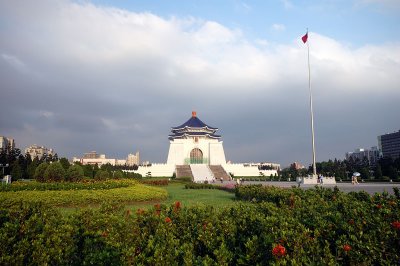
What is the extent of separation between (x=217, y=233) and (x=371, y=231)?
1738mm

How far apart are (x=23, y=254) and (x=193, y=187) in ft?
67.3

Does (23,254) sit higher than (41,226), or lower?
lower

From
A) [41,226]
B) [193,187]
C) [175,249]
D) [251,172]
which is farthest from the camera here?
[251,172]

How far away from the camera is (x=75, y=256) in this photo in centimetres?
381

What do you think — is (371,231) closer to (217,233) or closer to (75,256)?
(217,233)

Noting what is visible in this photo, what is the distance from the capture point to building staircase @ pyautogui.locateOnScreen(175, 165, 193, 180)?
4536 cm

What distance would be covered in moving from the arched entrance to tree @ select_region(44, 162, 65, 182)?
127 feet

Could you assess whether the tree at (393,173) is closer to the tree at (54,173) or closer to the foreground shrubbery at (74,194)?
the foreground shrubbery at (74,194)

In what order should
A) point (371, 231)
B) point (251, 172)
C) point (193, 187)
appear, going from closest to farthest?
point (371, 231)
point (193, 187)
point (251, 172)

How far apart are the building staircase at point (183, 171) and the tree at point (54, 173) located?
27.8 metres

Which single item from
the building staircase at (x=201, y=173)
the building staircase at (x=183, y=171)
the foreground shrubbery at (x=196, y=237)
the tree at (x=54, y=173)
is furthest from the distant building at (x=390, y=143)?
the foreground shrubbery at (x=196, y=237)

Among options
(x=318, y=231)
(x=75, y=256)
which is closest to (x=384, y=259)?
(x=318, y=231)

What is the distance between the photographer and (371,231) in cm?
346

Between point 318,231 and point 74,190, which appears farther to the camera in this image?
point 74,190
